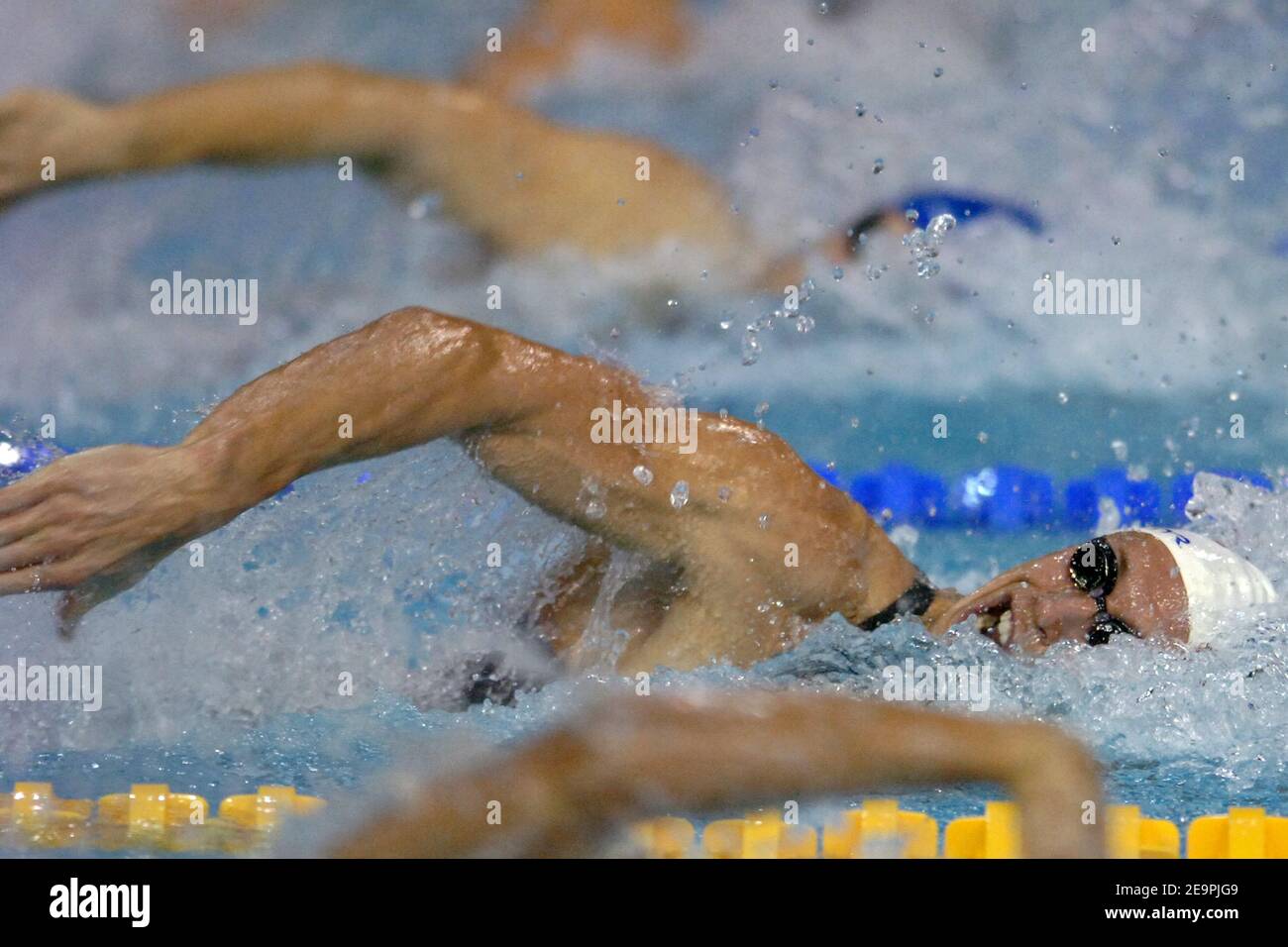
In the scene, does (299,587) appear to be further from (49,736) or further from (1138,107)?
(1138,107)

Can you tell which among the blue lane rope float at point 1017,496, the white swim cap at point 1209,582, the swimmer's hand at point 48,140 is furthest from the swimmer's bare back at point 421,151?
the white swim cap at point 1209,582

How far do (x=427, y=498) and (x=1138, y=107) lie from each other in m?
4.12

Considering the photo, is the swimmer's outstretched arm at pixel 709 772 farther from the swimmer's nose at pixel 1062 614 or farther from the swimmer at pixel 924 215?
the swimmer at pixel 924 215

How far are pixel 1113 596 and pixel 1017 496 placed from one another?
2.75 m

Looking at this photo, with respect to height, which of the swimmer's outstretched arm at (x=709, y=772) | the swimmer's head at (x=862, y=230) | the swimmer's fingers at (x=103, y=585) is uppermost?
the swimmer's head at (x=862, y=230)

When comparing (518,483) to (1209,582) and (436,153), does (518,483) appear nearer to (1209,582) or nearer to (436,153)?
(1209,582)

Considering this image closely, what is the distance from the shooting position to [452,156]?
356 centimetres

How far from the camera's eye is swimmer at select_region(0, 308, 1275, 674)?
1.77 meters

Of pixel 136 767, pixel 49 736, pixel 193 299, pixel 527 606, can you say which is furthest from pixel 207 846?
pixel 193 299

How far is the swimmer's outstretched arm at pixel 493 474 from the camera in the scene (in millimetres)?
1748

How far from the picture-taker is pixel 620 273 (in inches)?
184

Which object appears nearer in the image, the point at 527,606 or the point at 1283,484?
the point at 527,606

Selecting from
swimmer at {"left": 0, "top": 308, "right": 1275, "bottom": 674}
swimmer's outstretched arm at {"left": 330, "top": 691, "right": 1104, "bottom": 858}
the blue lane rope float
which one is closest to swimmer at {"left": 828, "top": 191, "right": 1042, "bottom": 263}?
the blue lane rope float

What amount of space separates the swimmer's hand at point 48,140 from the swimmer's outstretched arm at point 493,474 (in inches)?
31.7
